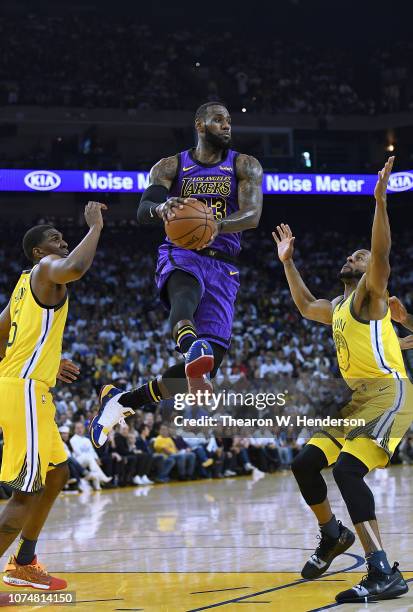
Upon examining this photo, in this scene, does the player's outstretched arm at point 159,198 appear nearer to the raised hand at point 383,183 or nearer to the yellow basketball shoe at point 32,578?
the raised hand at point 383,183

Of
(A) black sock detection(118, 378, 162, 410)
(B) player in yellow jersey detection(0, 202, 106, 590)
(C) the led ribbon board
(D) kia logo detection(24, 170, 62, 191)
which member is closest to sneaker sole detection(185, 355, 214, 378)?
(A) black sock detection(118, 378, 162, 410)

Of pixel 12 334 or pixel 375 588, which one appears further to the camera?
pixel 12 334

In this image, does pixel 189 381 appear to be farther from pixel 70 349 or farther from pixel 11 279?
pixel 11 279

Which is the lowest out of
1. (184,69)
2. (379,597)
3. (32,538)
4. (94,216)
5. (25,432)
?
(379,597)

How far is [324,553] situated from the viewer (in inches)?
267

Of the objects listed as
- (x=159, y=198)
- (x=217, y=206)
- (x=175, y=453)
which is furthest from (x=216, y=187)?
(x=175, y=453)

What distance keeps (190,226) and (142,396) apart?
1288mm

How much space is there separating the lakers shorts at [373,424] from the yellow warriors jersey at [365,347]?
0.27ft

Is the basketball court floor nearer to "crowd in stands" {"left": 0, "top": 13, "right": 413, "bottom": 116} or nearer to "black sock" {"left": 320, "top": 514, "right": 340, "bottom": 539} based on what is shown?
"black sock" {"left": 320, "top": 514, "right": 340, "bottom": 539}

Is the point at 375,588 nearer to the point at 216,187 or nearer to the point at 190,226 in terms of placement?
the point at 190,226

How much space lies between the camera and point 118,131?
30.9 metres

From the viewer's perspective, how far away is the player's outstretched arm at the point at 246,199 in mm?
5996

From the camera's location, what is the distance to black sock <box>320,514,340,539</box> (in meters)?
6.82

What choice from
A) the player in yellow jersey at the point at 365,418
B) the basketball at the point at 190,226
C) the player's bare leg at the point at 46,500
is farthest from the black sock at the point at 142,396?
the player in yellow jersey at the point at 365,418
